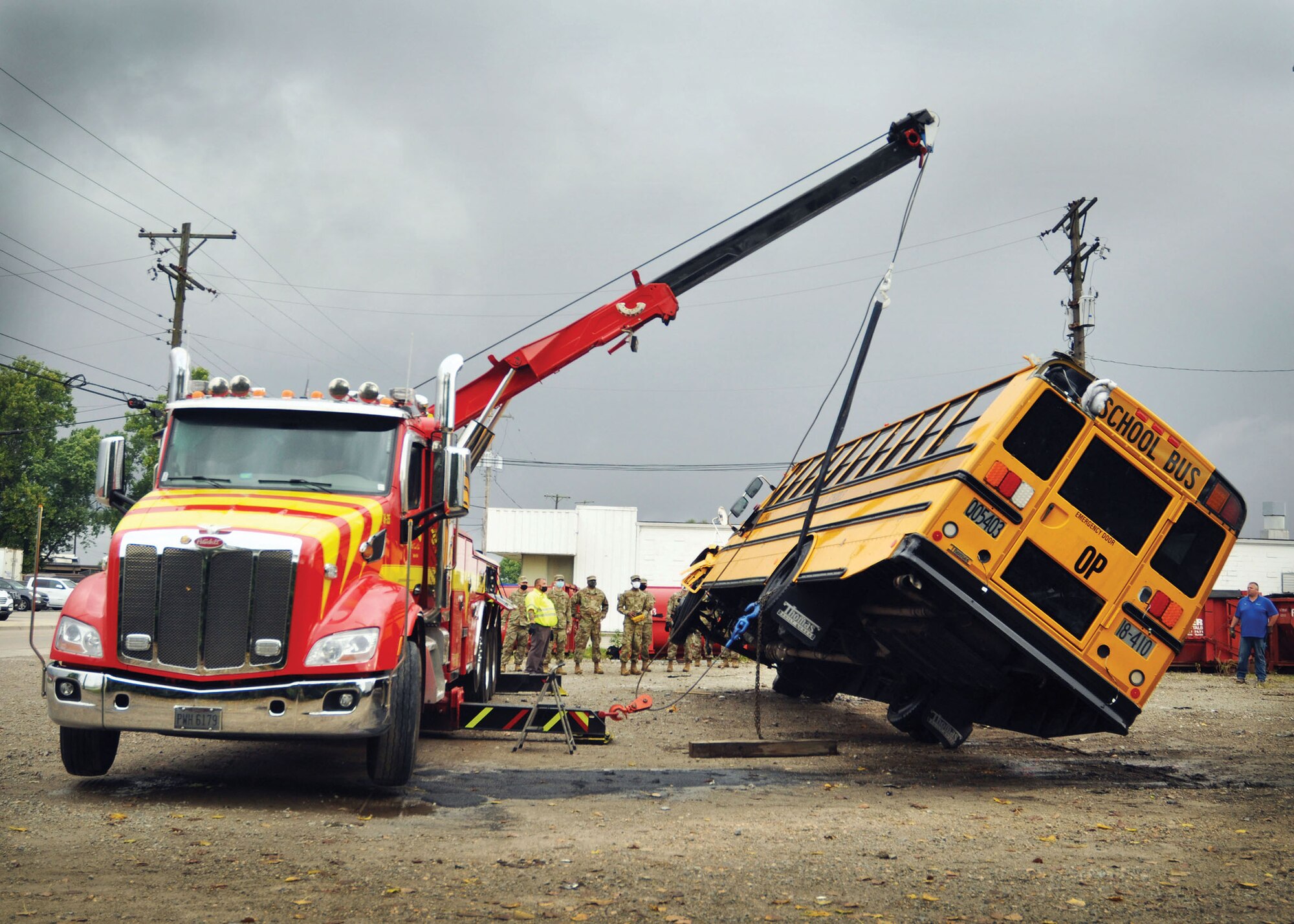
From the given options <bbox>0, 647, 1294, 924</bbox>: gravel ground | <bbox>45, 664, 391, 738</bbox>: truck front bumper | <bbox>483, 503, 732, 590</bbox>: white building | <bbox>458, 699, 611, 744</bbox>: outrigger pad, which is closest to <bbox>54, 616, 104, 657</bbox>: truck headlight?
<bbox>45, 664, 391, 738</bbox>: truck front bumper

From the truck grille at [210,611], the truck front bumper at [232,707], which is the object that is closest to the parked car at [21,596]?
the truck front bumper at [232,707]

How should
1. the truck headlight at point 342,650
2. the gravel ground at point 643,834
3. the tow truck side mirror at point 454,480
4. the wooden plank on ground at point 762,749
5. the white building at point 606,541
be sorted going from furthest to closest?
the white building at point 606,541 < the wooden plank on ground at point 762,749 < the tow truck side mirror at point 454,480 < the truck headlight at point 342,650 < the gravel ground at point 643,834

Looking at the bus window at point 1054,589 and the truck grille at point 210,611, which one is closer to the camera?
the truck grille at point 210,611

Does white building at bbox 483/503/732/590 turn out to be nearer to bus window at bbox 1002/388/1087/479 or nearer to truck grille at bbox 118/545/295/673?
bus window at bbox 1002/388/1087/479

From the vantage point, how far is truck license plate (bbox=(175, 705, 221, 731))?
6926 mm

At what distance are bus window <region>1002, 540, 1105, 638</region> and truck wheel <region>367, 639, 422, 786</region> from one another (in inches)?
170

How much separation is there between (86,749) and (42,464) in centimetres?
5442

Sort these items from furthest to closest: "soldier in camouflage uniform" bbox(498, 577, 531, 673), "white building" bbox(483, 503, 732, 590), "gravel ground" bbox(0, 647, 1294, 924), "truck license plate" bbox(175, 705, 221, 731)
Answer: "white building" bbox(483, 503, 732, 590), "soldier in camouflage uniform" bbox(498, 577, 531, 673), "truck license plate" bbox(175, 705, 221, 731), "gravel ground" bbox(0, 647, 1294, 924)

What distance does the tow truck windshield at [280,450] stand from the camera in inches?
320

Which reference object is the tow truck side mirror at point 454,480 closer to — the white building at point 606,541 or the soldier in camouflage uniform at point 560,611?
the soldier in camouflage uniform at point 560,611

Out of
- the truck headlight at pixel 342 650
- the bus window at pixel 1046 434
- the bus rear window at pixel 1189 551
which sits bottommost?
the truck headlight at pixel 342 650

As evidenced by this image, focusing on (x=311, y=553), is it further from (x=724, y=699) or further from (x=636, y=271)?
(x=724, y=699)

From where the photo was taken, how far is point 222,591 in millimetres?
7133

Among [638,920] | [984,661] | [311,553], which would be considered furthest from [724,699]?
[638,920]
